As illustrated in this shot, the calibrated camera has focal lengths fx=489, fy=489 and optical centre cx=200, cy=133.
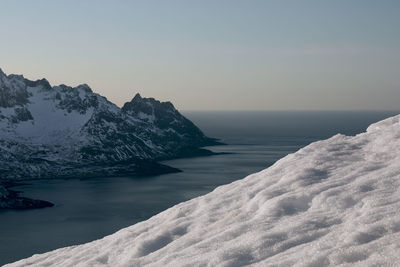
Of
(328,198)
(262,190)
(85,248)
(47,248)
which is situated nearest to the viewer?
(328,198)

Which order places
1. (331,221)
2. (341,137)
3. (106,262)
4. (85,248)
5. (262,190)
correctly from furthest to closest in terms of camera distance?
1. (341,137)
2. (85,248)
3. (262,190)
4. (106,262)
5. (331,221)

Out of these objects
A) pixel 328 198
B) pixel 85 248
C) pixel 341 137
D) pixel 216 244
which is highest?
pixel 341 137

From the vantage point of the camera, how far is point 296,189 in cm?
1495

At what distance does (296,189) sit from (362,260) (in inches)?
229

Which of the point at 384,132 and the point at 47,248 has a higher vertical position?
the point at 384,132

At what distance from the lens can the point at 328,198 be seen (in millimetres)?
13375

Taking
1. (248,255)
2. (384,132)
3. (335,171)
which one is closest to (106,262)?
(248,255)

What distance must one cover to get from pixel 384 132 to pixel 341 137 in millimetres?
2346

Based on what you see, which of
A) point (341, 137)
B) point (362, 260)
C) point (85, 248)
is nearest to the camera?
point (362, 260)

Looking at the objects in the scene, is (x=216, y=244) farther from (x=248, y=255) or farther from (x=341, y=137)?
(x=341, y=137)

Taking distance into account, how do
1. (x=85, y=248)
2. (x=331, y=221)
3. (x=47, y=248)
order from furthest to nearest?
(x=47, y=248) → (x=85, y=248) → (x=331, y=221)

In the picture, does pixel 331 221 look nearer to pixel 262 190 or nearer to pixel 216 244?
pixel 216 244

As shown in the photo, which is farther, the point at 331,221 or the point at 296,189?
the point at 296,189

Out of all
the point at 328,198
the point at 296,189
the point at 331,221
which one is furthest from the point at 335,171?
the point at 331,221
